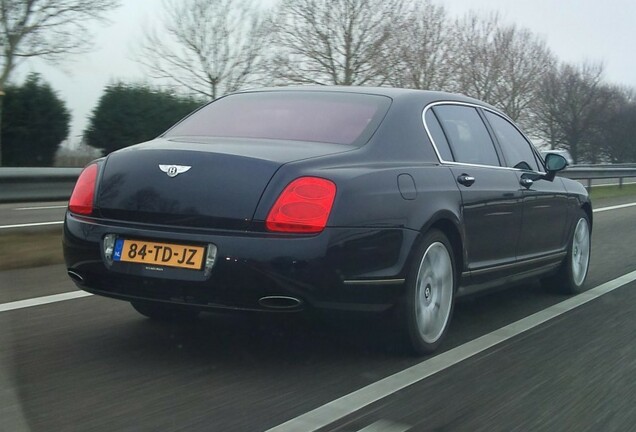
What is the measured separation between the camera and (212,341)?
530 cm

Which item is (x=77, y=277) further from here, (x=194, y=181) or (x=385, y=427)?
(x=385, y=427)

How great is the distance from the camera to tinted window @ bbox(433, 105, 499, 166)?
5871 millimetres

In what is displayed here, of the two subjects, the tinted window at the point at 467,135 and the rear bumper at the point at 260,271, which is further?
the tinted window at the point at 467,135

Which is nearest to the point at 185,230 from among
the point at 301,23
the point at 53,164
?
the point at 53,164

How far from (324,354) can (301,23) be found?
34.3 metres

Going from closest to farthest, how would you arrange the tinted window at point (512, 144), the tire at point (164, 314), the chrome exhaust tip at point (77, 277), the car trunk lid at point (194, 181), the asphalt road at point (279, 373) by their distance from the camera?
1. the asphalt road at point (279, 373)
2. the car trunk lid at point (194, 181)
3. the chrome exhaust tip at point (77, 277)
4. the tire at point (164, 314)
5. the tinted window at point (512, 144)

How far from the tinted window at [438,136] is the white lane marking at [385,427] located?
2209 millimetres

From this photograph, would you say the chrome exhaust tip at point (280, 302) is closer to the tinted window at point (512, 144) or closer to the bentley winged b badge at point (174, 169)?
the bentley winged b badge at point (174, 169)

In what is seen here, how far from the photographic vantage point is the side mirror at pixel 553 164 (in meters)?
7.07

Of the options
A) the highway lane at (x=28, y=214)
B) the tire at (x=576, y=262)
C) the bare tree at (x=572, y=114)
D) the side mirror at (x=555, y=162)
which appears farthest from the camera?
the bare tree at (x=572, y=114)

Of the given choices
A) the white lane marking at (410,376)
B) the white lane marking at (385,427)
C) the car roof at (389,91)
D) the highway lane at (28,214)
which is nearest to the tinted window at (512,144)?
the car roof at (389,91)

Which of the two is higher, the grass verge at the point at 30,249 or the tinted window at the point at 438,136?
the tinted window at the point at 438,136

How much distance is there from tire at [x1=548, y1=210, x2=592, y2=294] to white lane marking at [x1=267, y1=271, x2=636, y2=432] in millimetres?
357

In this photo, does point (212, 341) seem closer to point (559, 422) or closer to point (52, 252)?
point (559, 422)
